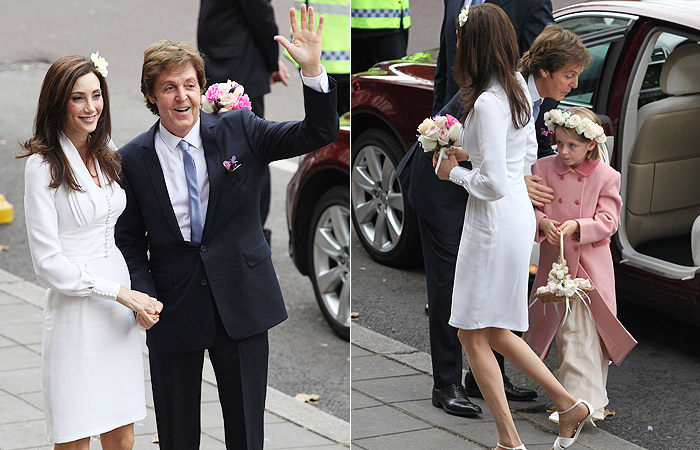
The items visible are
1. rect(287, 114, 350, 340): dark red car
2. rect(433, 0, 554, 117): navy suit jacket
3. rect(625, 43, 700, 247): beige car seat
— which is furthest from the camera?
rect(287, 114, 350, 340): dark red car

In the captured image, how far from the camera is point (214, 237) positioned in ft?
10.9

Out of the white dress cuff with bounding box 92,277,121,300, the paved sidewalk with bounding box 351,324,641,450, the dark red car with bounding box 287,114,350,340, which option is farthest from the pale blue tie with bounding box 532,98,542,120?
the dark red car with bounding box 287,114,350,340

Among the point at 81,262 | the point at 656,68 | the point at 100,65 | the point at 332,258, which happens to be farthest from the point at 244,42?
the point at 81,262

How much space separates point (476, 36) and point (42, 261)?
1444 millimetres

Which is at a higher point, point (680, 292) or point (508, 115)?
point (508, 115)

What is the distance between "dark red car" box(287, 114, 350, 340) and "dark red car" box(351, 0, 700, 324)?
4.90 ft

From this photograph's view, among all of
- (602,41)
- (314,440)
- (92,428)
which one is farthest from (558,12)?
(314,440)

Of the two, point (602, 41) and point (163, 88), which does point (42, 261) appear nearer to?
point (163, 88)

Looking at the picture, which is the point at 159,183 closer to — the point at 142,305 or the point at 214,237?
the point at 214,237

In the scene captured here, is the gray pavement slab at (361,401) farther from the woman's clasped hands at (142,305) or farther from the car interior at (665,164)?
the car interior at (665,164)

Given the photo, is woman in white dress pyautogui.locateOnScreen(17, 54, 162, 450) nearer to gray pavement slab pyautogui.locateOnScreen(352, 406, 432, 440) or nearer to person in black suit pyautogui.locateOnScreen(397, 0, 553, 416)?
gray pavement slab pyautogui.locateOnScreen(352, 406, 432, 440)

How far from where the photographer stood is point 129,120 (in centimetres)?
413

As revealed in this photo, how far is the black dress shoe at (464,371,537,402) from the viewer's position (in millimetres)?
3227

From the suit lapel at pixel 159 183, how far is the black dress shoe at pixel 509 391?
0.97 meters
